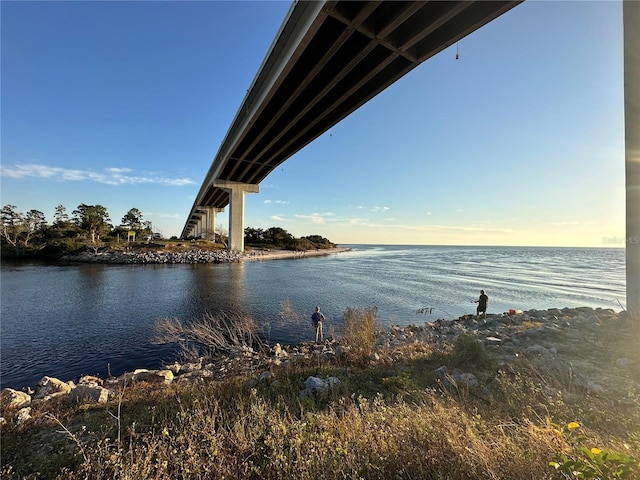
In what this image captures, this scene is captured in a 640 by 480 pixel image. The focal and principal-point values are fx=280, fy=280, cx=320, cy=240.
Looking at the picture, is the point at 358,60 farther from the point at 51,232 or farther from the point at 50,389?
the point at 51,232

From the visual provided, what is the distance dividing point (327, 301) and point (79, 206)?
216ft

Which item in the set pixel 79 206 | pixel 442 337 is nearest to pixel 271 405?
pixel 442 337

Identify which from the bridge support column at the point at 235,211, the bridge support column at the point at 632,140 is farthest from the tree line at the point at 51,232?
the bridge support column at the point at 632,140

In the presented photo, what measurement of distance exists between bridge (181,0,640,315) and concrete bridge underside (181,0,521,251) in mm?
44

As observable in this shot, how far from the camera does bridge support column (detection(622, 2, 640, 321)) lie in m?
8.16

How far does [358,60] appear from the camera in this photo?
15.9 m

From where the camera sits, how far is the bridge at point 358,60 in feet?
27.3

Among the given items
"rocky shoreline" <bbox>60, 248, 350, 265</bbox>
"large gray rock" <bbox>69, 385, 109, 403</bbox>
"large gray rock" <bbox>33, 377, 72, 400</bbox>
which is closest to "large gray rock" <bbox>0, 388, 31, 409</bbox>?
"large gray rock" <bbox>33, 377, 72, 400</bbox>

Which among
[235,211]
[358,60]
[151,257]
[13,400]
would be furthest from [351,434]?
[235,211]

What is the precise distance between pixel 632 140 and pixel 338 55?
14.0m

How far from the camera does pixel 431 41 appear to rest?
14.4m

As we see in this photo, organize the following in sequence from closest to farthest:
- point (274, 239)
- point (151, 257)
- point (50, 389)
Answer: point (50, 389) < point (151, 257) < point (274, 239)

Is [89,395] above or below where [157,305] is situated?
above

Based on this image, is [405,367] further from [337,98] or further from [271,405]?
[337,98]
